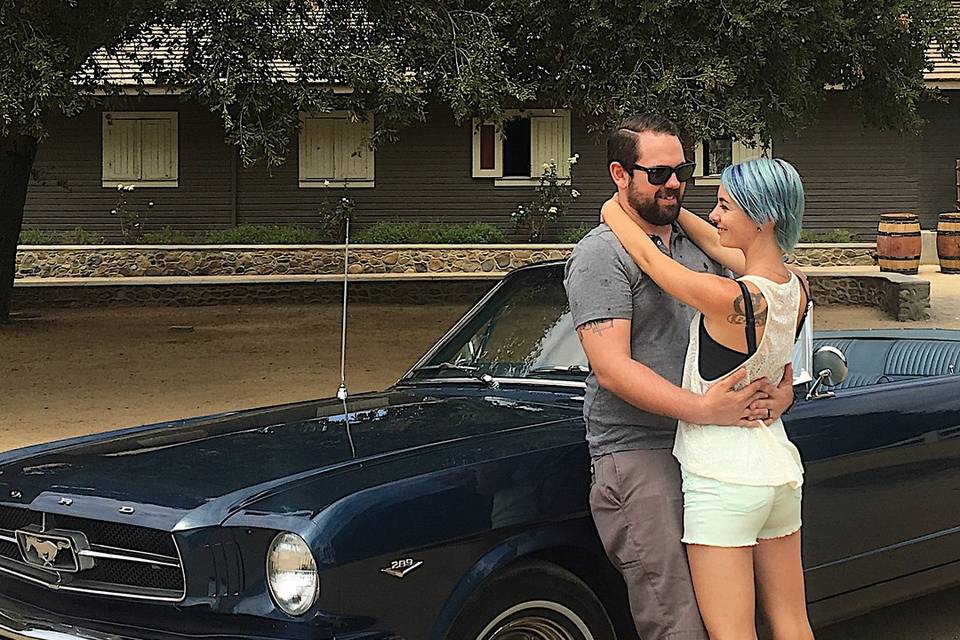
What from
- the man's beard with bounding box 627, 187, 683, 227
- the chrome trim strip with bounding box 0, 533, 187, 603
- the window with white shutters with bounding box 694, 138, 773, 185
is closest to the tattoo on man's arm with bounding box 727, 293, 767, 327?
the man's beard with bounding box 627, 187, 683, 227

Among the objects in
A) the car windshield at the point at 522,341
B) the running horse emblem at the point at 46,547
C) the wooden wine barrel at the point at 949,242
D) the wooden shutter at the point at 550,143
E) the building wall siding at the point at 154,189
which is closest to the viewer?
the running horse emblem at the point at 46,547

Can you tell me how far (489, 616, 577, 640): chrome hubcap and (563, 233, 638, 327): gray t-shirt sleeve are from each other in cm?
84

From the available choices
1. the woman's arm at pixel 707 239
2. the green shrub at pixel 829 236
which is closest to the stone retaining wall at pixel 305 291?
the green shrub at pixel 829 236

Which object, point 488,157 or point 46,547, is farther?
point 488,157

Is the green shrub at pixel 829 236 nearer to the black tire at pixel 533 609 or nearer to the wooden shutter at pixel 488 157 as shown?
the wooden shutter at pixel 488 157

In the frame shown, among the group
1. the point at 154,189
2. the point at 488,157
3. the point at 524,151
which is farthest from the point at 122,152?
the point at 524,151

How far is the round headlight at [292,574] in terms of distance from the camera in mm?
3125

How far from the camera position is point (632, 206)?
3.46 m

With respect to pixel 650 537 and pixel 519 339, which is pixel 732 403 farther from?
pixel 519 339

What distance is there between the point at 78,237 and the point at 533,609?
21.9 metres

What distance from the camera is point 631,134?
11.2 feet

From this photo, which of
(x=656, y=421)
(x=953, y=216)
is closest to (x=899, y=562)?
(x=656, y=421)

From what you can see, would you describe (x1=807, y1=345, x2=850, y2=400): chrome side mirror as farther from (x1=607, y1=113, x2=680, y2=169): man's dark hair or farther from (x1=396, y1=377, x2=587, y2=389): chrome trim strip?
(x1=607, y1=113, x2=680, y2=169): man's dark hair

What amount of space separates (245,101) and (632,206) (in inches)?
273
